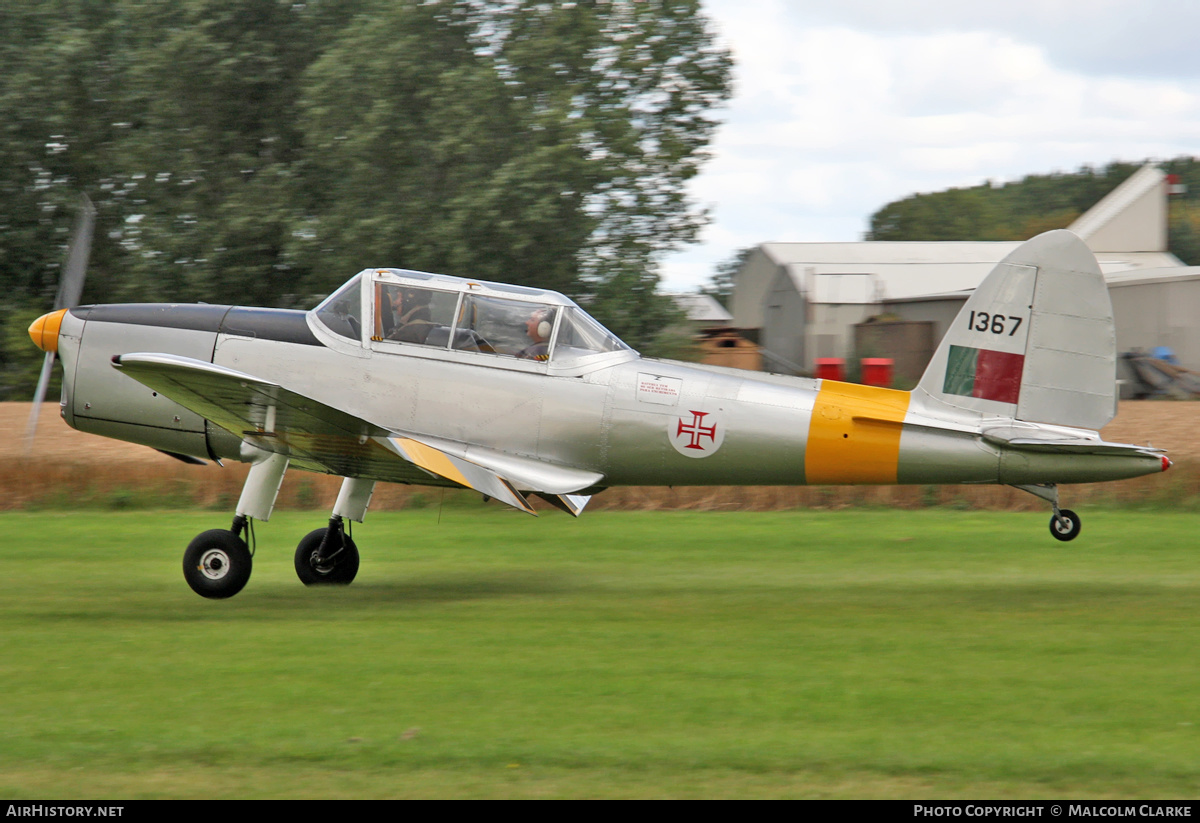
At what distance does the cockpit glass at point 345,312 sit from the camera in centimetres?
864

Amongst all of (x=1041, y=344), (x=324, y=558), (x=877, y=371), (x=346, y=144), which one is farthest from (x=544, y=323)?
(x=346, y=144)

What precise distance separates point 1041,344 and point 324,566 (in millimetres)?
5728

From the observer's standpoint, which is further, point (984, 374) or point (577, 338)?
point (577, 338)

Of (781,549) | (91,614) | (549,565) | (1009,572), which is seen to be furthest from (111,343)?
(1009,572)

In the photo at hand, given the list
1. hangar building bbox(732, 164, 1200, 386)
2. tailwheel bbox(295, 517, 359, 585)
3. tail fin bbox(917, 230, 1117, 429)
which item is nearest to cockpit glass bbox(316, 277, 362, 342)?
tailwheel bbox(295, 517, 359, 585)

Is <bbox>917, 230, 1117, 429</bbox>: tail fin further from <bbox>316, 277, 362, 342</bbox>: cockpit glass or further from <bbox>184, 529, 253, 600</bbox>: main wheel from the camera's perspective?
<bbox>184, 529, 253, 600</bbox>: main wheel

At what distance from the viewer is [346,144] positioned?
20.9 metres

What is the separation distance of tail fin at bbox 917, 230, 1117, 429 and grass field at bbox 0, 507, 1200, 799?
141cm

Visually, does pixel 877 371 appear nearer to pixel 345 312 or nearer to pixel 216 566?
pixel 345 312

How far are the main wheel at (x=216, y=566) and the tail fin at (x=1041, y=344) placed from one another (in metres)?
5.13

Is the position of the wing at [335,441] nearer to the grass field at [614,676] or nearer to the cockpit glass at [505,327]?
the cockpit glass at [505,327]

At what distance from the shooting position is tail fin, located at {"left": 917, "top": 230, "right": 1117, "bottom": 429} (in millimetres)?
7992
